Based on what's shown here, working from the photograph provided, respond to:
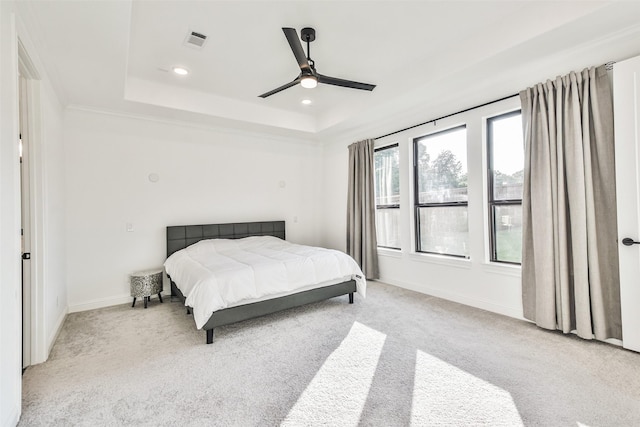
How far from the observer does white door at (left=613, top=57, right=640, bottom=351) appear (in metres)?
2.36

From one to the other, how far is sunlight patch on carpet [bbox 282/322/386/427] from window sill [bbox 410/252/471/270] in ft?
5.43

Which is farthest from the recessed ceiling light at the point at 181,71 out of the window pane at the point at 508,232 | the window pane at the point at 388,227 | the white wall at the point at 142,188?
the window pane at the point at 508,232

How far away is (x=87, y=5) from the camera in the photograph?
200cm

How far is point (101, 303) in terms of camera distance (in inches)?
154

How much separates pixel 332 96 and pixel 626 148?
328 centimetres

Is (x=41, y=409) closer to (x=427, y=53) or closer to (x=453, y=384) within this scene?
(x=453, y=384)

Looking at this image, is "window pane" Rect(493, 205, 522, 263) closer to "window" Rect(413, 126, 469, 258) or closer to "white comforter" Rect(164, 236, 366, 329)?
"window" Rect(413, 126, 469, 258)

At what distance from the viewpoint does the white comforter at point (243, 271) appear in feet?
9.21

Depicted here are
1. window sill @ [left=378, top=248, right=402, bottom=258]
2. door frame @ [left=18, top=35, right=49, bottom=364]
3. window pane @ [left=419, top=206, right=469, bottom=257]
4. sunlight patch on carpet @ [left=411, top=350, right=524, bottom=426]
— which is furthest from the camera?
window sill @ [left=378, top=248, right=402, bottom=258]

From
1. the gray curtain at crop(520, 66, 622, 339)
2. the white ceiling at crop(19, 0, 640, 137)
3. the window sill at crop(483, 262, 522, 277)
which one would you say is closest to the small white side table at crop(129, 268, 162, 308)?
the white ceiling at crop(19, 0, 640, 137)

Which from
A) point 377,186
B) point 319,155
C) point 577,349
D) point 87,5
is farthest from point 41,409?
point 319,155

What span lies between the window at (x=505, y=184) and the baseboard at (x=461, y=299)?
0.53 metres

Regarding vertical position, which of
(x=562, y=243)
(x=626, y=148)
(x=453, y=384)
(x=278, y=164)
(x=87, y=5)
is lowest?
(x=453, y=384)

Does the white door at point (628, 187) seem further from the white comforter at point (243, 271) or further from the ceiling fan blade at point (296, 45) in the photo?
the ceiling fan blade at point (296, 45)
